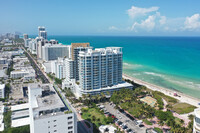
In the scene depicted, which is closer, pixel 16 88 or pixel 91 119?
pixel 91 119

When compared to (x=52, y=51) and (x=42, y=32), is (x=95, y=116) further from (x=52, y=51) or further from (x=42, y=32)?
(x=42, y=32)

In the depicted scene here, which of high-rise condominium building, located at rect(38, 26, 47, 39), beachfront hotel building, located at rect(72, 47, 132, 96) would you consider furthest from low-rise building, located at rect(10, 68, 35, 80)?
high-rise condominium building, located at rect(38, 26, 47, 39)

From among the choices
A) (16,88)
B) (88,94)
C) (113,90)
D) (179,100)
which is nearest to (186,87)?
(179,100)

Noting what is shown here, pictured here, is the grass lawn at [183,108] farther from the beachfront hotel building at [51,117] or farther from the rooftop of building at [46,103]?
the rooftop of building at [46,103]

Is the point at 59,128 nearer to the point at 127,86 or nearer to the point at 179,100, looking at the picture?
the point at 127,86

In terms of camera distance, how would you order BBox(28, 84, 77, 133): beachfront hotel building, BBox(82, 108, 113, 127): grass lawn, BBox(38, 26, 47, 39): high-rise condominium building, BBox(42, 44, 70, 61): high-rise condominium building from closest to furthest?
BBox(28, 84, 77, 133): beachfront hotel building → BBox(82, 108, 113, 127): grass lawn → BBox(42, 44, 70, 61): high-rise condominium building → BBox(38, 26, 47, 39): high-rise condominium building

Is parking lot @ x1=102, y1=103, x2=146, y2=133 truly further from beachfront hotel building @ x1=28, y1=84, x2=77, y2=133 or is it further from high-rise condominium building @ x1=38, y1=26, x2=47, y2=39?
high-rise condominium building @ x1=38, y1=26, x2=47, y2=39

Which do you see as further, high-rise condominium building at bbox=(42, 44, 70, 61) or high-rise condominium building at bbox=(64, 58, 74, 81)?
high-rise condominium building at bbox=(42, 44, 70, 61)
